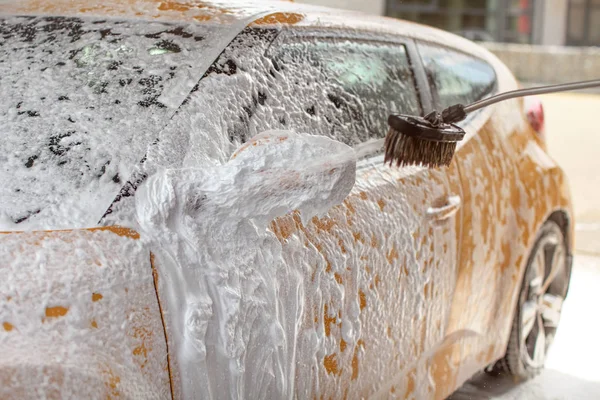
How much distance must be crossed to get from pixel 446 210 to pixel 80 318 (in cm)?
131

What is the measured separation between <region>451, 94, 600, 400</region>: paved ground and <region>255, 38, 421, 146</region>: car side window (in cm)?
128

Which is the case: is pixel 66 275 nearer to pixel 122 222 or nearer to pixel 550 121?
pixel 122 222

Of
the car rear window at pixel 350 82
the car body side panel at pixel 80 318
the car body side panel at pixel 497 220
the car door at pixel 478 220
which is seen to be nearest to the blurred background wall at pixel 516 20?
the car body side panel at pixel 497 220

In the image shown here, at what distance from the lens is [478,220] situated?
9.61ft

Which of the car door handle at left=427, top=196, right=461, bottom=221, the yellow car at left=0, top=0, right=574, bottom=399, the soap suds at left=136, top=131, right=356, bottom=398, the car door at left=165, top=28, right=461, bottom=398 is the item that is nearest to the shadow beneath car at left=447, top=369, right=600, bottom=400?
the yellow car at left=0, top=0, right=574, bottom=399

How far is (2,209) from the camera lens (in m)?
1.85

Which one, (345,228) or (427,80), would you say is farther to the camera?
(427,80)

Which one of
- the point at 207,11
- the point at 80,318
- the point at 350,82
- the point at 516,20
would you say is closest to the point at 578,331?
the point at 350,82

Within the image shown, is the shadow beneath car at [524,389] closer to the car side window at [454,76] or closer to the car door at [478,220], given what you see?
the car door at [478,220]

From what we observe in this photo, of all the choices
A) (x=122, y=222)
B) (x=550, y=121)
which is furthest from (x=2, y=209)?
(x=550, y=121)

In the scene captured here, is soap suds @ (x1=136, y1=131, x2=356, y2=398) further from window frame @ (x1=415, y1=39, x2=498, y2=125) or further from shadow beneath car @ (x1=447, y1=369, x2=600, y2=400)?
shadow beneath car @ (x1=447, y1=369, x2=600, y2=400)

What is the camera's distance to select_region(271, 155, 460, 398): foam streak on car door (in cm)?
212

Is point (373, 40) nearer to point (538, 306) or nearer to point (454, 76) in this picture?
point (454, 76)

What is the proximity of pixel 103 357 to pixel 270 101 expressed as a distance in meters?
0.84
